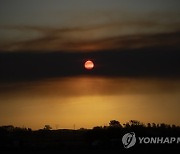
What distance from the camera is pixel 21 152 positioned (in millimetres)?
67125

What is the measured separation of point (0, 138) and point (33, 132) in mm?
49290

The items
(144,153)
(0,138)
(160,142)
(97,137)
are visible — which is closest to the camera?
(144,153)

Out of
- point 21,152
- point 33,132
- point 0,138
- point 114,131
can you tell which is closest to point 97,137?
point 114,131

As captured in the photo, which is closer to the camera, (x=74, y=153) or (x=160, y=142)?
(x=74, y=153)

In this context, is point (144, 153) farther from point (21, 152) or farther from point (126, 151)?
point (21, 152)

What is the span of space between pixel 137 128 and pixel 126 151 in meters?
36.6

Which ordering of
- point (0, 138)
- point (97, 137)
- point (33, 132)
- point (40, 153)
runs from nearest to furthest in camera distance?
point (40, 153)
point (0, 138)
point (97, 137)
point (33, 132)

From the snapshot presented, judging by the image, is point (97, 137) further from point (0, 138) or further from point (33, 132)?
point (33, 132)

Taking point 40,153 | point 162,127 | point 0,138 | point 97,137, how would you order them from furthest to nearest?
point 162,127, point 97,137, point 0,138, point 40,153

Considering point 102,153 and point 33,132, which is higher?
point 33,132

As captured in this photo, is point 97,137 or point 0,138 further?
point 97,137

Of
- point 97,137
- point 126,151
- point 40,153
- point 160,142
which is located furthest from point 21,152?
point 97,137

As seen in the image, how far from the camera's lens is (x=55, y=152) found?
65.2m

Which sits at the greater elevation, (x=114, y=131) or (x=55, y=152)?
(x=114, y=131)
